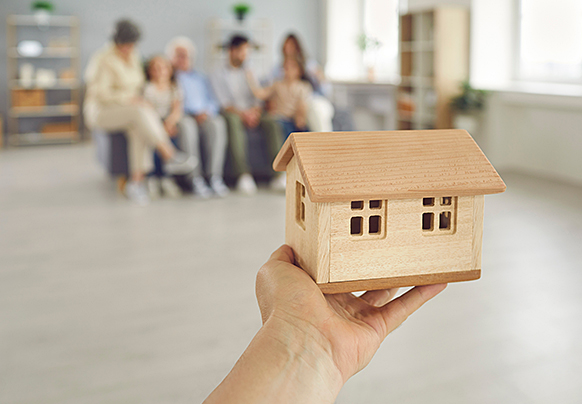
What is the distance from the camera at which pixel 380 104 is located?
6.67m

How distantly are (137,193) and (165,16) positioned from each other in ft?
15.1

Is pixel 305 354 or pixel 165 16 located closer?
pixel 305 354

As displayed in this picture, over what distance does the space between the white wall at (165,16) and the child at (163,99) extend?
12.4 feet

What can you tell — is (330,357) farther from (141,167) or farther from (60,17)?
(60,17)

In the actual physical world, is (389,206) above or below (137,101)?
below

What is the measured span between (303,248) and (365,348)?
0.17m

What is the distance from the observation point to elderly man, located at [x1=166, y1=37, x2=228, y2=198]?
4.04 meters

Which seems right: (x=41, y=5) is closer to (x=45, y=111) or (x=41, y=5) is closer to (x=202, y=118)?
(x=45, y=111)

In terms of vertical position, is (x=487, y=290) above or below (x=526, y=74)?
below

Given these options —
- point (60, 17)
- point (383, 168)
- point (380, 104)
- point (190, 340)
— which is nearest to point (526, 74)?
point (380, 104)

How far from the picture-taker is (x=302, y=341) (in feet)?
2.39

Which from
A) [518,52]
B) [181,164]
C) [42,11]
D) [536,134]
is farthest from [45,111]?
[536,134]

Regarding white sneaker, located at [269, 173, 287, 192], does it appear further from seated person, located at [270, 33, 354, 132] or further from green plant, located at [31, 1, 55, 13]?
green plant, located at [31, 1, 55, 13]

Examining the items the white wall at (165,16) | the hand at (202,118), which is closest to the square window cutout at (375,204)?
the hand at (202,118)
